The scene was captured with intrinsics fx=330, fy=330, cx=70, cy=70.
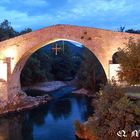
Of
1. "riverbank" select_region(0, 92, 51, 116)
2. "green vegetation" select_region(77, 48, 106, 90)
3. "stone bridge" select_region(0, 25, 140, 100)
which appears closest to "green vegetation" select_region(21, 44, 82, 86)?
"green vegetation" select_region(77, 48, 106, 90)

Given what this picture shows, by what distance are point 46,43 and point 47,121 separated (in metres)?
3.92

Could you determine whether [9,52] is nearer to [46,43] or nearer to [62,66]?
[46,43]

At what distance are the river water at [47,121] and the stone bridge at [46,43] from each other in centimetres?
185

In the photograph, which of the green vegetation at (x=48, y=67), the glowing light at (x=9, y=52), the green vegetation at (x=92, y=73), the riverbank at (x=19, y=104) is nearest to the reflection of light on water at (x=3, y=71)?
the glowing light at (x=9, y=52)

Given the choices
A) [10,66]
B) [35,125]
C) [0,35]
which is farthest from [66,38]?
[0,35]

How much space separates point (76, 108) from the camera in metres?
16.7

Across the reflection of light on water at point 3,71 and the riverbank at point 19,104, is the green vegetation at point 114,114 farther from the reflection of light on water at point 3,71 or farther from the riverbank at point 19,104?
the reflection of light on water at point 3,71

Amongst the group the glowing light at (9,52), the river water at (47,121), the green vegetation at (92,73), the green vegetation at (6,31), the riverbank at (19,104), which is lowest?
the river water at (47,121)

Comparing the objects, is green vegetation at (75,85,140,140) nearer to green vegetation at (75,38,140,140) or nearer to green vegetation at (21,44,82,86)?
green vegetation at (75,38,140,140)

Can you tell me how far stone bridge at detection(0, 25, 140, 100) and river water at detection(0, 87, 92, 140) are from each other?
1851 mm

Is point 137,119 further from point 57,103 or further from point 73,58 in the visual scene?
point 73,58

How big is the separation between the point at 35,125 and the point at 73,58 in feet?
77.2

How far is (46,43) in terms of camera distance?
15852 millimetres

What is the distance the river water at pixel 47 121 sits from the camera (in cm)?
1159
